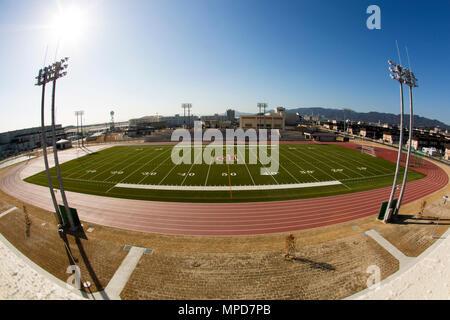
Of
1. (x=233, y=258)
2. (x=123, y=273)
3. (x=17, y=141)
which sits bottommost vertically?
(x=123, y=273)

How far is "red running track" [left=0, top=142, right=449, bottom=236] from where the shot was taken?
13438 millimetres

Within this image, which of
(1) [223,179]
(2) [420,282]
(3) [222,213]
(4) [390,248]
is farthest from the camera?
(1) [223,179]

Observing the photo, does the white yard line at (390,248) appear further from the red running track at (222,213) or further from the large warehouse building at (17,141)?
the large warehouse building at (17,141)

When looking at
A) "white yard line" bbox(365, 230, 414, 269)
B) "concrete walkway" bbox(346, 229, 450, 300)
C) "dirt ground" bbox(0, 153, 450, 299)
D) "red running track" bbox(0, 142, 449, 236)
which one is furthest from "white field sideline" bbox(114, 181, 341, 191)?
"concrete walkway" bbox(346, 229, 450, 300)

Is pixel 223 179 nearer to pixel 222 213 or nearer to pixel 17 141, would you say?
pixel 222 213

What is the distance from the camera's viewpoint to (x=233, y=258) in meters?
10.1

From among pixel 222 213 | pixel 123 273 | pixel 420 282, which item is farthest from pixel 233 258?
pixel 420 282

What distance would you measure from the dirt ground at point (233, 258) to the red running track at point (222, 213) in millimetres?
960

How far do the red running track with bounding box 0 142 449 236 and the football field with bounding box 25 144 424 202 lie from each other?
3.99 feet

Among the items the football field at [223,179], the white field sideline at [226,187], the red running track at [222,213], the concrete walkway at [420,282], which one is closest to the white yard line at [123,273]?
the red running track at [222,213]

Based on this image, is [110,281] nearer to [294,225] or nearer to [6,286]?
[6,286]

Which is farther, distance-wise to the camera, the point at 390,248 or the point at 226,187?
the point at 226,187

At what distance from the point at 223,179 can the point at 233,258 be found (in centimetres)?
1341

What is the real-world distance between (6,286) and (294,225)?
662 inches
